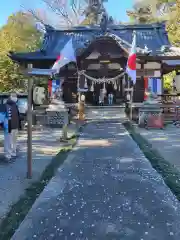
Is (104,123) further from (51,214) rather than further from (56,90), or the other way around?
(51,214)

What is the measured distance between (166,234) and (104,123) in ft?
44.1

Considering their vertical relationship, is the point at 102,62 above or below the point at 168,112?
above

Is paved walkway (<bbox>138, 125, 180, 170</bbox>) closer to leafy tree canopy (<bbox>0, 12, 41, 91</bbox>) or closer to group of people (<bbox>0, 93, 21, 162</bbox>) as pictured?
group of people (<bbox>0, 93, 21, 162</bbox>)

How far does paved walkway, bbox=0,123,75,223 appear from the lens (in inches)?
216

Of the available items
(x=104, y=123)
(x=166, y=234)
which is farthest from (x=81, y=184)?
(x=104, y=123)

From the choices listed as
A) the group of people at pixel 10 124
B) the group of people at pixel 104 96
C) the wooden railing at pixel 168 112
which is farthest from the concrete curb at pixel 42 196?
the group of people at pixel 104 96

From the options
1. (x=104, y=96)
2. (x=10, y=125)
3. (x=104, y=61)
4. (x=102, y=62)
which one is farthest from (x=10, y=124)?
(x=104, y=96)

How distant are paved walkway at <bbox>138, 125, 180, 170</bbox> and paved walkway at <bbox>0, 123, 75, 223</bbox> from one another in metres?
3.12

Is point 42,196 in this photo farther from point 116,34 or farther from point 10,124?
point 116,34

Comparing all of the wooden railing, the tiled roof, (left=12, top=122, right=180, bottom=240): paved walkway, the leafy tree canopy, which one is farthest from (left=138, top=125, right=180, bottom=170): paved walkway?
the tiled roof

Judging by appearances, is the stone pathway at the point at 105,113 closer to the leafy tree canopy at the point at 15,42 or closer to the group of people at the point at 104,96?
the group of people at the point at 104,96

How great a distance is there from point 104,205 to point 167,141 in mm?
6984

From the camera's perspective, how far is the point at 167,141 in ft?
37.8

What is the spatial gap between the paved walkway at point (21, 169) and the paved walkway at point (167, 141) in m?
3.12
